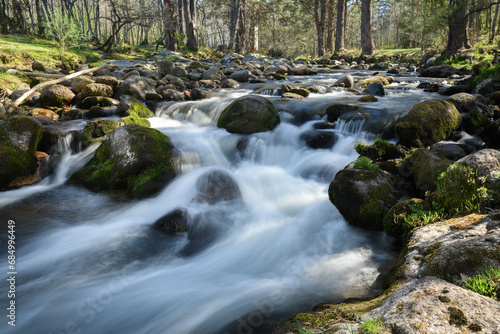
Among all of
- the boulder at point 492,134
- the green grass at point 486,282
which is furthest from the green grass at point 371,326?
the boulder at point 492,134

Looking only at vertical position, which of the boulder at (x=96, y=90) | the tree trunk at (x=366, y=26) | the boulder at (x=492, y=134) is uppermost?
Answer: the tree trunk at (x=366, y=26)

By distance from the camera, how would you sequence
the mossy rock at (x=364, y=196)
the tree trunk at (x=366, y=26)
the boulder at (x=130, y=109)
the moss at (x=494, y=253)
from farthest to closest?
the tree trunk at (x=366, y=26), the boulder at (x=130, y=109), the mossy rock at (x=364, y=196), the moss at (x=494, y=253)

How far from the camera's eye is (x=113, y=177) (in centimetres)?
570

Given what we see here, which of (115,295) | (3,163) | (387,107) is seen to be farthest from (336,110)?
(3,163)

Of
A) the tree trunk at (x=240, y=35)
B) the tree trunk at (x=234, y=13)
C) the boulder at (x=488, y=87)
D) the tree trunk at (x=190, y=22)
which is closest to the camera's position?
the boulder at (x=488, y=87)

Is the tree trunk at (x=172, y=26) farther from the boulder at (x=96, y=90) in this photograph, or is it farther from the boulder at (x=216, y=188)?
the boulder at (x=216, y=188)

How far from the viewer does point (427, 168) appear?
14.0ft

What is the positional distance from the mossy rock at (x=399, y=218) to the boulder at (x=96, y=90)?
32.0 ft

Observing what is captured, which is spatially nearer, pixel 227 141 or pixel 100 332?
pixel 100 332

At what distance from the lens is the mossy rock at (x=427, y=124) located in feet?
19.1

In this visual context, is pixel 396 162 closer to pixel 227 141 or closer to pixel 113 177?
pixel 227 141

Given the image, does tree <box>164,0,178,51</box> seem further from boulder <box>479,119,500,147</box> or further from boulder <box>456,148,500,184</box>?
boulder <box>456,148,500,184</box>

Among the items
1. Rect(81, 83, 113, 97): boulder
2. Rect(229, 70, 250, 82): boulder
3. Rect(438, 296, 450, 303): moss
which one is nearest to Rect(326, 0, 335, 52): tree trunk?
Rect(229, 70, 250, 82): boulder

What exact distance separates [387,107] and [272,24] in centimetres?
3658
